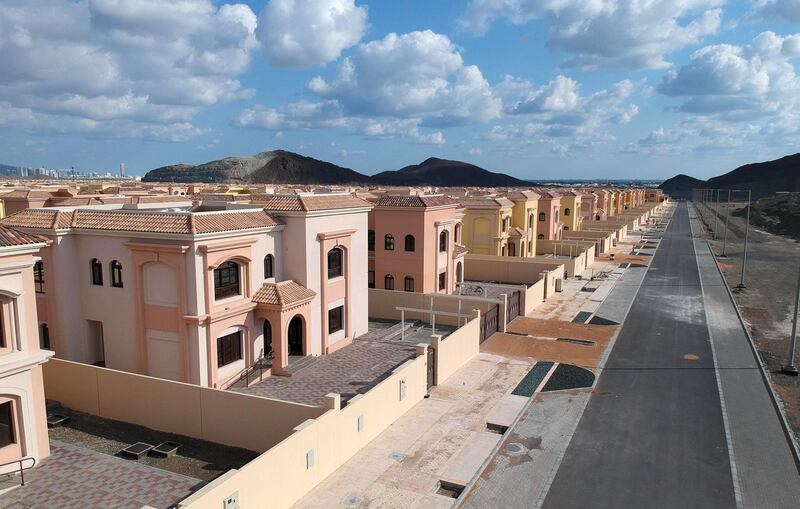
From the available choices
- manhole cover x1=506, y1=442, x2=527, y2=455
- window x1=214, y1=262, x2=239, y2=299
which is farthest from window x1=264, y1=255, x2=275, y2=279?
manhole cover x1=506, y1=442, x2=527, y2=455

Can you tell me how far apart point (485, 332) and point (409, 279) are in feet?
30.4

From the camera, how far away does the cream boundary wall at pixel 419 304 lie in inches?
1287

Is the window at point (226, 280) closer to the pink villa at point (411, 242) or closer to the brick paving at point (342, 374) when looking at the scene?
the brick paving at point (342, 374)

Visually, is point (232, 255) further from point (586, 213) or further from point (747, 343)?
point (586, 213)

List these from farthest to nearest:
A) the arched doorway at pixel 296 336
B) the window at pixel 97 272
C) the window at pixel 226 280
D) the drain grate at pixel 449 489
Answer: the arched doorway at pixel 296 336 → the window at pixel 97 272 → the window at pixel 226 280 → the drain grate at pixel 449 489

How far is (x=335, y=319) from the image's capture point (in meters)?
28.5

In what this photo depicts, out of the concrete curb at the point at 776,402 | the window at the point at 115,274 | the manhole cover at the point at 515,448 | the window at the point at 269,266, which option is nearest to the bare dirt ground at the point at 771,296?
the concrete curb at the point at 776,402

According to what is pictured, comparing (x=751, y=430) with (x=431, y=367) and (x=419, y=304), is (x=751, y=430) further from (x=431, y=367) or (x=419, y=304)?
(x=419, y=304)

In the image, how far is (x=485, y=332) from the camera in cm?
2914

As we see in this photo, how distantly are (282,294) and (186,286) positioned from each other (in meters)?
4.17

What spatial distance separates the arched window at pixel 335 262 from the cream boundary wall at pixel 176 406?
1053 centimetres

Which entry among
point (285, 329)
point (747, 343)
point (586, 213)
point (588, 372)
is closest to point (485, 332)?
point (588, 372)

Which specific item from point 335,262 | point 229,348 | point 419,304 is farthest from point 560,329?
point 229,348

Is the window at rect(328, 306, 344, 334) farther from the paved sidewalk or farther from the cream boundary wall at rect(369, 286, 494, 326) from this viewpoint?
the paved sidewalk
